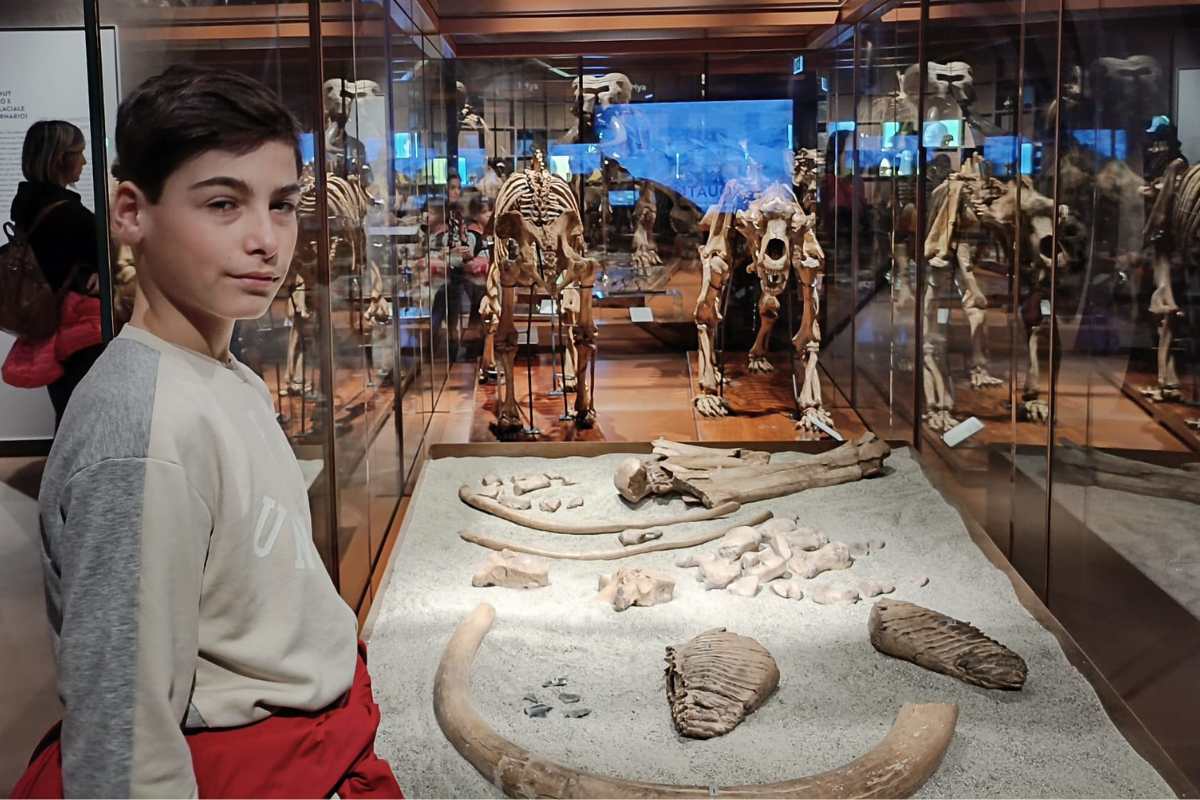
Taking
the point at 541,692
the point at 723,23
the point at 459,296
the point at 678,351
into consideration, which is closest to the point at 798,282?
the point at 678,351

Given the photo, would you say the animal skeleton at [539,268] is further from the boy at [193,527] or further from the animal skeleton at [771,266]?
the boy at [193,527]

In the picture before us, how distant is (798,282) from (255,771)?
16.0 feet

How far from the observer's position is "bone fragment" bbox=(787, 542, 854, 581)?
4.18 metres

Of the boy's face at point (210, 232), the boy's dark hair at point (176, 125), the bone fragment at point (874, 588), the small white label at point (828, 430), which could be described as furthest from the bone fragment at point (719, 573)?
the boy's dark hair at point (176, 125)

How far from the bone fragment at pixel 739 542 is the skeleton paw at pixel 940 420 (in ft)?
4.25

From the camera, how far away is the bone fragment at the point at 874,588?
13.1 ft

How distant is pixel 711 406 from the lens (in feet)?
20.2

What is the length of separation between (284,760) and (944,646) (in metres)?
2.23

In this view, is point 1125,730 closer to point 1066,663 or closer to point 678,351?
point 1066,663

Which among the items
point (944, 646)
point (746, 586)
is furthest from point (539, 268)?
point (944, 646)

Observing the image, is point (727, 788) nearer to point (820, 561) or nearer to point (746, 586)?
point (746, 586)

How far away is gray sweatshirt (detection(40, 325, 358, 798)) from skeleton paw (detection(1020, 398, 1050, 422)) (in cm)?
305

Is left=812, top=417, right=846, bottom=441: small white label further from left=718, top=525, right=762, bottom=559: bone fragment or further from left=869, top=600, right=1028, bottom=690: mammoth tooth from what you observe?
left=869, top=600, right=1028, bottom=690: mammoth tooth

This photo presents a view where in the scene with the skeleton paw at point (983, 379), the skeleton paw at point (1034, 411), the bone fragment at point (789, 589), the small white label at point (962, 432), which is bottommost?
the bone fragment at point (789, 589)
